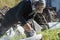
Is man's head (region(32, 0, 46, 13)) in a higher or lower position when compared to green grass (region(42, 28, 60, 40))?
higher

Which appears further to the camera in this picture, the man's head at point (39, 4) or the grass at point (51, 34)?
the grass at point (51, 34)

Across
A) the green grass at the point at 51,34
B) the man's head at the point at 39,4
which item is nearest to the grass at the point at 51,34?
the green grass at the point at 51,34

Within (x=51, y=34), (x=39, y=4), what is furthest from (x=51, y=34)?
(x=39, y=4)

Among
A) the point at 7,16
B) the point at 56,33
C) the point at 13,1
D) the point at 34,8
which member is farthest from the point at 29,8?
the point at 13,1

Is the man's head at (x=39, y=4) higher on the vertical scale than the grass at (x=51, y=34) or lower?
higher

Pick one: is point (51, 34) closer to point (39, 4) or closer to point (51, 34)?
point (51, 34)

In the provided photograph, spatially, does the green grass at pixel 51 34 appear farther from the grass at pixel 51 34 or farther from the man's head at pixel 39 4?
the man's head at pixel 39 4

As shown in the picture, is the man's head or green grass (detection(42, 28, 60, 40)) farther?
green grass (detection(42, 28, 60, 40))

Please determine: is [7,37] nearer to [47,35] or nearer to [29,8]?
[47,35]

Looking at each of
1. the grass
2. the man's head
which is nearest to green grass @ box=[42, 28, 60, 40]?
the grass

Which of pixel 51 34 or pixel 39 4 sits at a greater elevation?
pixel 39 4

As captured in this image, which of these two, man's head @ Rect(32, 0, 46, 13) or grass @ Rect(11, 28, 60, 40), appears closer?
man's head @ Rect(32, 0, 46, 13)

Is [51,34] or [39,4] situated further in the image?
[51,34]

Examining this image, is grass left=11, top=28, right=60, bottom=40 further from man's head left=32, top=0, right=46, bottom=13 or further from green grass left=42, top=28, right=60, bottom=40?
man's head left=32, top=0, right=46, bottom=13
